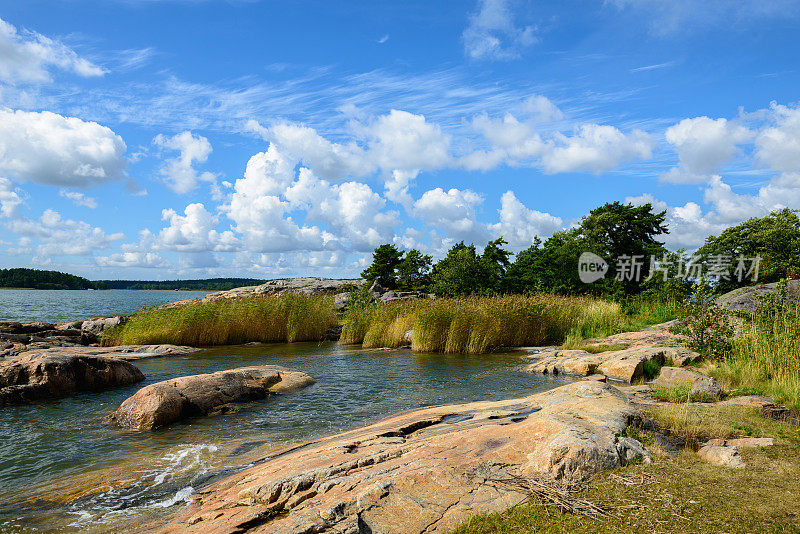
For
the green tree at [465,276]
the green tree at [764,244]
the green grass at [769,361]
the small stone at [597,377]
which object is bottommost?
the small stone at [597,377]

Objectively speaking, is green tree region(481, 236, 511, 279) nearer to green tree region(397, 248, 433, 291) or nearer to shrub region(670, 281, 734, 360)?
green tree region(397, 248, 433, 291)

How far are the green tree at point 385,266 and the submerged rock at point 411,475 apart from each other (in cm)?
3599

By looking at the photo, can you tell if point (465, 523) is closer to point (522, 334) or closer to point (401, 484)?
point (401, 484)

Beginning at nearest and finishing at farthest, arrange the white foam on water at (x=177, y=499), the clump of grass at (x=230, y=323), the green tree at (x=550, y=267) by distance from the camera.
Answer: the white foam on water at (x=177, y=499)
the clump of grass at (x=230, y=323)
the green tree at (x=550, y=267)

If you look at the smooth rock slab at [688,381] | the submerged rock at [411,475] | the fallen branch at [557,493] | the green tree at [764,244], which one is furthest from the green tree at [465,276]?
the fallen branch at [557,493]

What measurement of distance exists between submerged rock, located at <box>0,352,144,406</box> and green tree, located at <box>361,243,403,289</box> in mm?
30260

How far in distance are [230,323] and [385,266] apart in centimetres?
2151

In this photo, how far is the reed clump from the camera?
18.4 m

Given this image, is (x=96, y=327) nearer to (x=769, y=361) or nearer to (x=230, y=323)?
(x=230, y=323)

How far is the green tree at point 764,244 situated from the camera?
2989 centimetres

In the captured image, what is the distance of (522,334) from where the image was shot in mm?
19484

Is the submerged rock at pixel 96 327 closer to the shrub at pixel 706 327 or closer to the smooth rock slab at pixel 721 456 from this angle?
the shrub at pixel 706 327

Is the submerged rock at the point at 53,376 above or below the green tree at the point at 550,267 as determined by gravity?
below

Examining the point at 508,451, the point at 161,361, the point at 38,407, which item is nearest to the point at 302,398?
the point at 38,407
